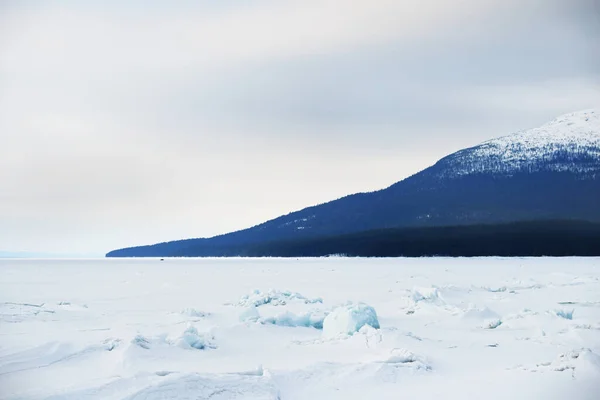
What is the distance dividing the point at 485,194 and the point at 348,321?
88430mm

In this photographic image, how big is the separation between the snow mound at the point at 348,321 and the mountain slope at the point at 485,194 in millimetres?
60582

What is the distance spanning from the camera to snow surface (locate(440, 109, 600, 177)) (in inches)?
3438

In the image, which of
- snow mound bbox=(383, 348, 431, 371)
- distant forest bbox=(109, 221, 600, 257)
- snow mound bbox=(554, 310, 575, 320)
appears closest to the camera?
snow mound bbox=(383, 348, 431, 371)

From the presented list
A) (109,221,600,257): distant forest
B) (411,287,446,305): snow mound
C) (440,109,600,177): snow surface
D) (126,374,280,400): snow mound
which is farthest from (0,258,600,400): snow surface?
(440,109,600,177): snow surface

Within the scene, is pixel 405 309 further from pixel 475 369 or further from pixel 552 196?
pixel 552 196

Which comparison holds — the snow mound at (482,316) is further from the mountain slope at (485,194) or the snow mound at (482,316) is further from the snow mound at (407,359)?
the mountain slope at (485,194)

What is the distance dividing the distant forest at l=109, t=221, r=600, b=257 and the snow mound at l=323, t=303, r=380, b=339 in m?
51.4

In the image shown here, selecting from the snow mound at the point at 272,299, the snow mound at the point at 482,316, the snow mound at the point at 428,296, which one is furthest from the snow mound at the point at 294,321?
the snow mound at the point at 428,296

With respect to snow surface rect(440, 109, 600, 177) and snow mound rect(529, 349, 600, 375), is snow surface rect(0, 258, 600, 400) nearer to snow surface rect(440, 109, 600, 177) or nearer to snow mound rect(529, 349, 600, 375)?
snow mound rect(529, 349, 600, 375)

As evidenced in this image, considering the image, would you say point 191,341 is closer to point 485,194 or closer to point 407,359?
point 407,359

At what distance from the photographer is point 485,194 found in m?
91.2

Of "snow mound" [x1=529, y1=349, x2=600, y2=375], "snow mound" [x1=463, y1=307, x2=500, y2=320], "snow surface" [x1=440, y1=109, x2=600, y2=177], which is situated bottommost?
"snow mound" [x1=529, y1=349, x2=600, y2=375]

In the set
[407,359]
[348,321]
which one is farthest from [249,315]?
[407,359]

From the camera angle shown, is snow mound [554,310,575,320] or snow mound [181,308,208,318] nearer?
snow mound [554,310,575,320]
